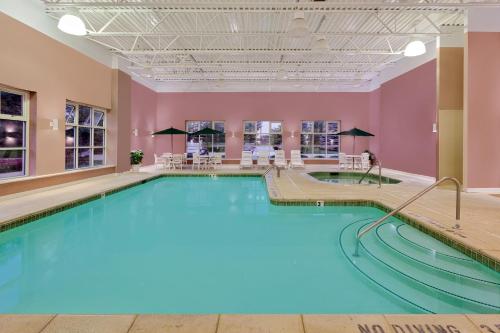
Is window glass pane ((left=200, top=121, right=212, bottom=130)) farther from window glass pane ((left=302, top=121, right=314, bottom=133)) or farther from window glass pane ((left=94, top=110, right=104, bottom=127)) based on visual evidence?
window glass pane ((left=94, top=110, right=104, bottom=127))

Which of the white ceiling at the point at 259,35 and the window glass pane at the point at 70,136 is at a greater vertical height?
the white ceiling at the point at 259,35

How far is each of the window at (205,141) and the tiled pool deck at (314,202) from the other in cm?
693

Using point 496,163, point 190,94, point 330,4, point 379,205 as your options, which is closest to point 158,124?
point 190,94

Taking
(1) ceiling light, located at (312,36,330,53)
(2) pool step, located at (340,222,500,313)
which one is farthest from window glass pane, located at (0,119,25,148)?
(1) ceiling light, located at (312,36,330,53)

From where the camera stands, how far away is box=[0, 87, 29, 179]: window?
21.2 feet

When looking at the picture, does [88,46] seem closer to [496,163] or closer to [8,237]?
[8,237]

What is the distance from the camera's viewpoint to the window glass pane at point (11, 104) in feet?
21.1

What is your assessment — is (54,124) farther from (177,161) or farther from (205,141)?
(205,141)

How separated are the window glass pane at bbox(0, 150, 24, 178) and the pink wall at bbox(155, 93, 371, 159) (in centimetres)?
880

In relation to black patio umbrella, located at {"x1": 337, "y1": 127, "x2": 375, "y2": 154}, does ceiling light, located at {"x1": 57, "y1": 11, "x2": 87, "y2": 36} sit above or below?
above

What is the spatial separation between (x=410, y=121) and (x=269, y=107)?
6384 millimetres

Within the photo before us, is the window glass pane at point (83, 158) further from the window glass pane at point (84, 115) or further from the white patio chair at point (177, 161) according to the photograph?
the white patio chair at point (177, 161)

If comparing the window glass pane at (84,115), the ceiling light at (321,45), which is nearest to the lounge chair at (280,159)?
the ceiling light at (321,45)

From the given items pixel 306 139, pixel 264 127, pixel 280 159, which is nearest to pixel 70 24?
pixel 280 159
